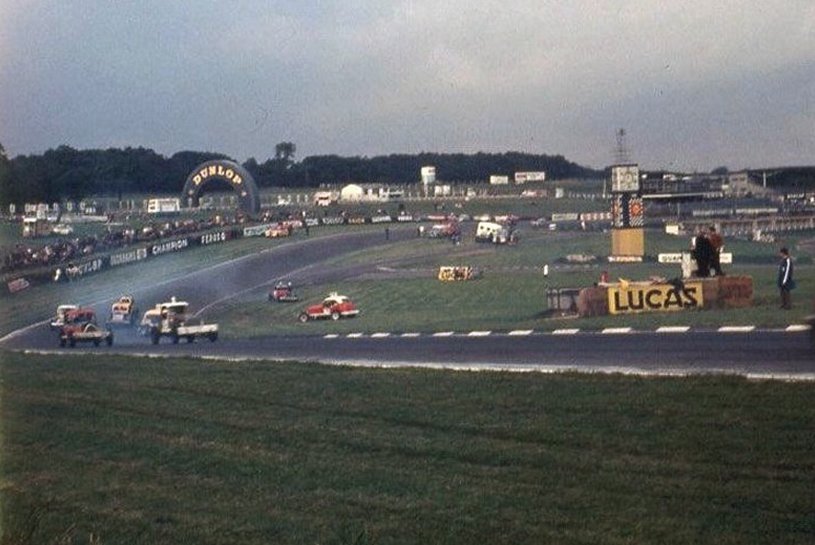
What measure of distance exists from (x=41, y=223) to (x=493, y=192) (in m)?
25.2

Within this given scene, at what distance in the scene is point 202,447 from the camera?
11.9 meters

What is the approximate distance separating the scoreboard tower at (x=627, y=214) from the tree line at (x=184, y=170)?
7.24 m

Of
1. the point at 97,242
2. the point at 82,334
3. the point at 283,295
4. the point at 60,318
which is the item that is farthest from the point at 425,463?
the point at 97,242

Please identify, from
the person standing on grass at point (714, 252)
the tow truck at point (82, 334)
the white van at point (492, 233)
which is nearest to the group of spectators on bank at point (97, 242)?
the tow truck at point (82, 334)

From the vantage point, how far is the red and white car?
3953 cm

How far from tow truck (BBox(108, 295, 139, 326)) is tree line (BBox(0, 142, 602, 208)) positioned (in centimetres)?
420

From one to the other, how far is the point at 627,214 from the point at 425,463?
34365mm

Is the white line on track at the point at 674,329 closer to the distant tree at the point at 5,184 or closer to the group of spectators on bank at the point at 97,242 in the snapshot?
the distant tree at the point at 5,184

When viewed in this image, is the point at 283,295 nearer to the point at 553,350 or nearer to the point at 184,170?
the point at 184,170

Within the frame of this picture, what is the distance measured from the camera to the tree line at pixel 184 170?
34.4 metres

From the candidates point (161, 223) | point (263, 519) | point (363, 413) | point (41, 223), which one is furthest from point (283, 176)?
point (263, 519)

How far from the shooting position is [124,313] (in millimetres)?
40312

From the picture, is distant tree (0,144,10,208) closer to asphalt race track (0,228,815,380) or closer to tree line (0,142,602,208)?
tree line (0,142,602,208)

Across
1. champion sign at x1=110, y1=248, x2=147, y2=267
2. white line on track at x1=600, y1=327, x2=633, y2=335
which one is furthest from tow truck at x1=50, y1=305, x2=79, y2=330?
white line on track at x1=600, y1=327, x2=633, y2=335
